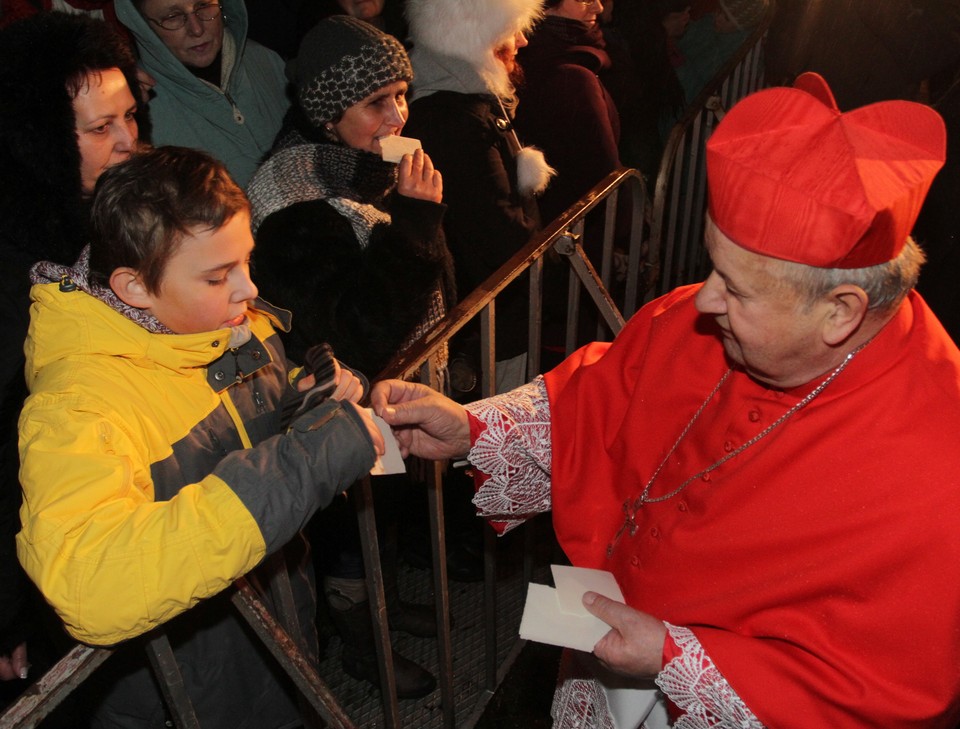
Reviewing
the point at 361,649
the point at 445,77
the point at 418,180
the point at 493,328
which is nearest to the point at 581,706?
the point at 493,328

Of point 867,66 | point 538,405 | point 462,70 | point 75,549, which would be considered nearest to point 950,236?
point 867,66

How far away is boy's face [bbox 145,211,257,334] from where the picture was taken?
5.98 feet

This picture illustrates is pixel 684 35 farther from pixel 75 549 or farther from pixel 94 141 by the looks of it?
pixel 75 549

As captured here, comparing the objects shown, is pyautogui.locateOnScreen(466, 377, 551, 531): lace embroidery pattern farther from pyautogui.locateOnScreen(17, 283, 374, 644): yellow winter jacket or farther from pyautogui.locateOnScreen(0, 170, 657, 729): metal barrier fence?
pyautogui.locateOnScreen(17, 283, 374, 644): yellow winter jacket

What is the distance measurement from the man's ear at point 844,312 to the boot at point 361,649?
2.18 metres

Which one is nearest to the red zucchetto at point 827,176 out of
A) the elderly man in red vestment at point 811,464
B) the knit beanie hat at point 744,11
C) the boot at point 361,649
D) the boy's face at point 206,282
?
the elderly man in red vestment at point 811,464

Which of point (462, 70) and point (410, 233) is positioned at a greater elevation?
point (462, 70)

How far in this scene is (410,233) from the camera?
2.67 metres

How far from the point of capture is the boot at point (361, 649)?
10.6ft

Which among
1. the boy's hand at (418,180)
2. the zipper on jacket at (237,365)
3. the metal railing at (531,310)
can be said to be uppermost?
the boy's hand at (418,180)

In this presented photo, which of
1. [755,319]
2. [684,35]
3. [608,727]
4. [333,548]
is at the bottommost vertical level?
[333,548]

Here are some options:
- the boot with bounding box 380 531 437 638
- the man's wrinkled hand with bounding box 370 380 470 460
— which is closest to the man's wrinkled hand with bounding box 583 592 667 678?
the man's wrinkled hand with bounding box 370 380 470 460

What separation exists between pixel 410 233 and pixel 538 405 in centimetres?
73

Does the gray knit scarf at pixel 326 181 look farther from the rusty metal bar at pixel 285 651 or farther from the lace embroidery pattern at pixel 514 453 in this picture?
the rusty metal bar at pixel 285 651
